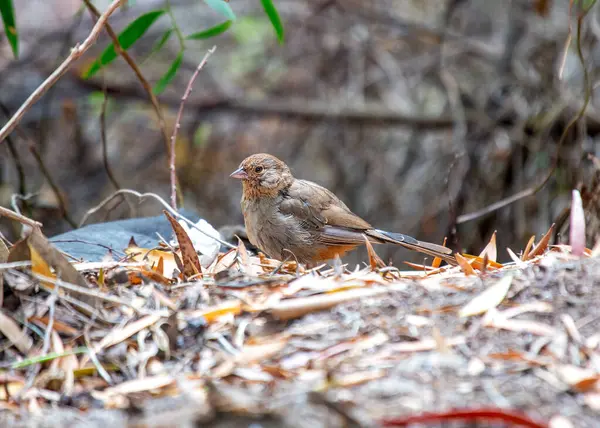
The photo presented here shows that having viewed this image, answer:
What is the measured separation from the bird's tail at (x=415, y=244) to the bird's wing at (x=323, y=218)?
0.12 metres

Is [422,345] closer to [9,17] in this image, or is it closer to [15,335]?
[15,335]

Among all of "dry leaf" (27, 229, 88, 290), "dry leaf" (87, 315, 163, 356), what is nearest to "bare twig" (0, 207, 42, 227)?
"dry leaf" (27, 229, 88, 290)

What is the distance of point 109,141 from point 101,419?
301 inches

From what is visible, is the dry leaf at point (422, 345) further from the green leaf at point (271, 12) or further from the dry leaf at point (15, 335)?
the green leaf at point (271, 12)

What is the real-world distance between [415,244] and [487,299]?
218 cm

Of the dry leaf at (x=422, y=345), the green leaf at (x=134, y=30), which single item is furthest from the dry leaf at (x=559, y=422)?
the green leaf at (x=134, y=30)

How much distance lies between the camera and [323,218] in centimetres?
502

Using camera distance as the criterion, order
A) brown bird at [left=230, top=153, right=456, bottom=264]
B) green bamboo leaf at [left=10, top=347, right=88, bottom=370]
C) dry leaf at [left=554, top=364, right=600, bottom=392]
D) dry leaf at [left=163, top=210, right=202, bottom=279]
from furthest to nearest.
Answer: brown bird at [left=230, top=153, right=456, bottom=264]
dry leaf at [left=163, top=210, right=202, bottom=279]
green bamboo leaf at [left=10, top=347, right=88, bottom=370]
dry leaf at [left=554, top=364, right=600, bottom=392]

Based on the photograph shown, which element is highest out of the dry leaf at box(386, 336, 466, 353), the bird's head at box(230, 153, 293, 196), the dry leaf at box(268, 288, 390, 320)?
the dry leaf at box(268, 288, 390, 320)

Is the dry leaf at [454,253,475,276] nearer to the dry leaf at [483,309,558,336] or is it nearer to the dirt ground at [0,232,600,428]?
the dirt ground at [0,232,600,428]

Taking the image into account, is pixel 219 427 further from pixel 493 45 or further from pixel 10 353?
pixel 493 45

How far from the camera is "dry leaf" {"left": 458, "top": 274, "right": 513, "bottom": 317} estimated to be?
242 centimetres

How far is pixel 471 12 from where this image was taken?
8406mm

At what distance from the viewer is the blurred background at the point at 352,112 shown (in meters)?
6.51
